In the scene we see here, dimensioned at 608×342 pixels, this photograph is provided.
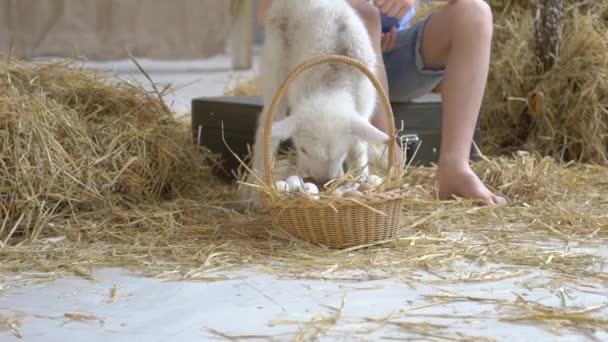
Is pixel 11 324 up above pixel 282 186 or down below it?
below

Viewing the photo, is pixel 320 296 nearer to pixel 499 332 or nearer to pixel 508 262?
pixel 499 332

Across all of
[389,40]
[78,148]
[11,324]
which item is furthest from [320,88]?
[11,324]

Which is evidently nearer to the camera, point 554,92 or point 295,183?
point 295,183

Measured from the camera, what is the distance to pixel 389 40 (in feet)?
12.1

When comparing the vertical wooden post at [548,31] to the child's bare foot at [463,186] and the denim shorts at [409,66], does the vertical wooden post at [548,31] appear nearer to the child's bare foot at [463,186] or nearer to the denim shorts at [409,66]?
the denim shorts at [409,66]

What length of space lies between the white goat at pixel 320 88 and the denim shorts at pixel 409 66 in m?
0.46

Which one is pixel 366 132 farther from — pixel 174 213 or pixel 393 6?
pixel 174 213

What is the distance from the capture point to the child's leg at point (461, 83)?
3.30 metres

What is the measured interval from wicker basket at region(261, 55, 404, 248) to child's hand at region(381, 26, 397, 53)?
3.58 ft

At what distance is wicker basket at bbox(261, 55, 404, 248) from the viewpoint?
2480 millimetres

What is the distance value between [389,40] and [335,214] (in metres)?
1.44

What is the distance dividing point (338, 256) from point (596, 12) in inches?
119

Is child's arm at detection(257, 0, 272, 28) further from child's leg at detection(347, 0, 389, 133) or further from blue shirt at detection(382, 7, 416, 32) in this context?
blue shirt at detection(382, 7, 416, 32)

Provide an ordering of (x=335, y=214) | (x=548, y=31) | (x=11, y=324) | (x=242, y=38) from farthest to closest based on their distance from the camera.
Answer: (x=242, y=38)
(x=548, y=31)
(x=335, y=214)
(x=11, y=324)
